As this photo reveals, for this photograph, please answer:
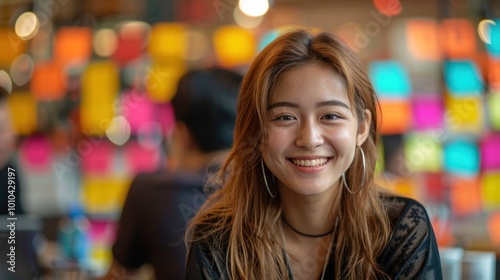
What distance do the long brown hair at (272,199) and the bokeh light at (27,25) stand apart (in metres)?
2.14

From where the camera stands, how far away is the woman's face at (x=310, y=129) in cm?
140

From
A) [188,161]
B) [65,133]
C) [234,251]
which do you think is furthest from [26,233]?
[65,133]

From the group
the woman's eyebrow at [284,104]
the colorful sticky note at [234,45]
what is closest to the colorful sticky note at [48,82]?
the colorful sticky note at [234,45]

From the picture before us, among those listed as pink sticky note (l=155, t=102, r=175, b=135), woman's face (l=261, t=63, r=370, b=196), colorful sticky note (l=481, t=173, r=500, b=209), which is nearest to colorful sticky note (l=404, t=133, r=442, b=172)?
colorful sticky note (l=481, t=173, r=500, b=209)

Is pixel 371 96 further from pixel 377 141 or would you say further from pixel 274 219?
pixel 274 219

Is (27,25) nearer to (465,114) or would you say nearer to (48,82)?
(48,82)

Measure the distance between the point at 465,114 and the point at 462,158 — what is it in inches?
8.9

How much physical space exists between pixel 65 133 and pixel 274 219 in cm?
246

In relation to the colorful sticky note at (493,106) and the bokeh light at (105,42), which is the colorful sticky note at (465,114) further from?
the bokeh light at (105,42)

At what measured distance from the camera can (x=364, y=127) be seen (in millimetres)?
1496

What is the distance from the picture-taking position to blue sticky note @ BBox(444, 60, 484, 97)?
353cm

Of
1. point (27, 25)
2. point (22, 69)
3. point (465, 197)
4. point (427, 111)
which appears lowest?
point (465, 197)

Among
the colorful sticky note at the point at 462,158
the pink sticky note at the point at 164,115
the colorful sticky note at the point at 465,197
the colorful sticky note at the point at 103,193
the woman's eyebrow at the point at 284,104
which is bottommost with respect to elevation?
the colorful sticky note at the point at 103,193

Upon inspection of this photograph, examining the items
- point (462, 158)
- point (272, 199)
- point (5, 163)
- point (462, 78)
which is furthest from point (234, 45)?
point (272, 199)
